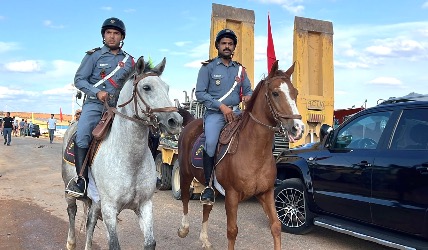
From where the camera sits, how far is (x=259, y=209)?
912 centimetres

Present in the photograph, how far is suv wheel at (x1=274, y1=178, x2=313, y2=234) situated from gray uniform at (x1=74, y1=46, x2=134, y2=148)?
11.5ft

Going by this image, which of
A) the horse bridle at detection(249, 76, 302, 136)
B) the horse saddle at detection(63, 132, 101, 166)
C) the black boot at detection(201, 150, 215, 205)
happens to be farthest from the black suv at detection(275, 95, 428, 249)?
→ the horse saddle at detection(63, 132, 101, 166)

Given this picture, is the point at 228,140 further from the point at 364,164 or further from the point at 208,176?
the point at 364,164

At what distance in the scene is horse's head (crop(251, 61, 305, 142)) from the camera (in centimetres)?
459

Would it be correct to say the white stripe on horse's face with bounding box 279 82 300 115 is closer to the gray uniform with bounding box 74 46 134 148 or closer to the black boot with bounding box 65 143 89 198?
the gray uniform with bounding box 74 46 134 148

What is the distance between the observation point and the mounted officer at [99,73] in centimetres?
505

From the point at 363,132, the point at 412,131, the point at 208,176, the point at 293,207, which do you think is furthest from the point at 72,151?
the point at 412,131

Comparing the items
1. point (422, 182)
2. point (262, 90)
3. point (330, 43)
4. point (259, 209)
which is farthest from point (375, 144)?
point (330, 43)

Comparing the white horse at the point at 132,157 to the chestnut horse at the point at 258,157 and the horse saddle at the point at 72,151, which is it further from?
the chestnut horse at the point at 258,157

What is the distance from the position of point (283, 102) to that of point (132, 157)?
175 centimetres

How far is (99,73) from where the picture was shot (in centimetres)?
527

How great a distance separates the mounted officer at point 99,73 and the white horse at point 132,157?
48 centimetres

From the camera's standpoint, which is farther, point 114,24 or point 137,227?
point 137,227

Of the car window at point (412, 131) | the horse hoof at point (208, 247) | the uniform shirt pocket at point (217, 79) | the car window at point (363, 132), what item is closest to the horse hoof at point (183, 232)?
the horse hoof at point (208, 247)
